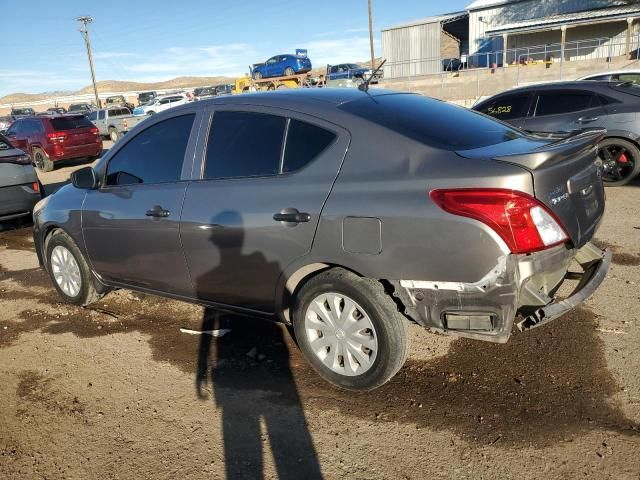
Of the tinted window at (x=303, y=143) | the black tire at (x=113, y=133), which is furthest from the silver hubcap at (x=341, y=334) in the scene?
the black tire at (x=113, y=133)

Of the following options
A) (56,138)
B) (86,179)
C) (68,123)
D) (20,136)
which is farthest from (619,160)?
(20,136)

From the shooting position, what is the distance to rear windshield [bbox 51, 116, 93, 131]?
1615 centimetres

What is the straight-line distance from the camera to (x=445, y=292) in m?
2.75

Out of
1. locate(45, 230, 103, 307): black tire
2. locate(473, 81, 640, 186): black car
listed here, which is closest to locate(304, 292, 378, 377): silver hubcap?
locate(45, 230, 103, 307): black tire

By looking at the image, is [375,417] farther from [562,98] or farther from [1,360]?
[562,98]

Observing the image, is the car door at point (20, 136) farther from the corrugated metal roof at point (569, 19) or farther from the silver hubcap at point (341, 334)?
the corrugated metal roof at point (569, 19)

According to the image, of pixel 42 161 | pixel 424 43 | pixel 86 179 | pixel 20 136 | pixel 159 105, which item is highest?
pixel 424 43

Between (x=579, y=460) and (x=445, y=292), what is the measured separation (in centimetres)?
99

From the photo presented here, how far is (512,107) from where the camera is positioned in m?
8.62

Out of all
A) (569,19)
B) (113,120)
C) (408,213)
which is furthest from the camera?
(569,19)

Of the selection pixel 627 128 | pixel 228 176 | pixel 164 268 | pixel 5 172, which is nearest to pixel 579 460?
pixel 228 176

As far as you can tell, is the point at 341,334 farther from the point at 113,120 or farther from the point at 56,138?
the point at 113,120

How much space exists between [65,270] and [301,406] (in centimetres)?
292

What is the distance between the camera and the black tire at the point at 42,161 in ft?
52.9
